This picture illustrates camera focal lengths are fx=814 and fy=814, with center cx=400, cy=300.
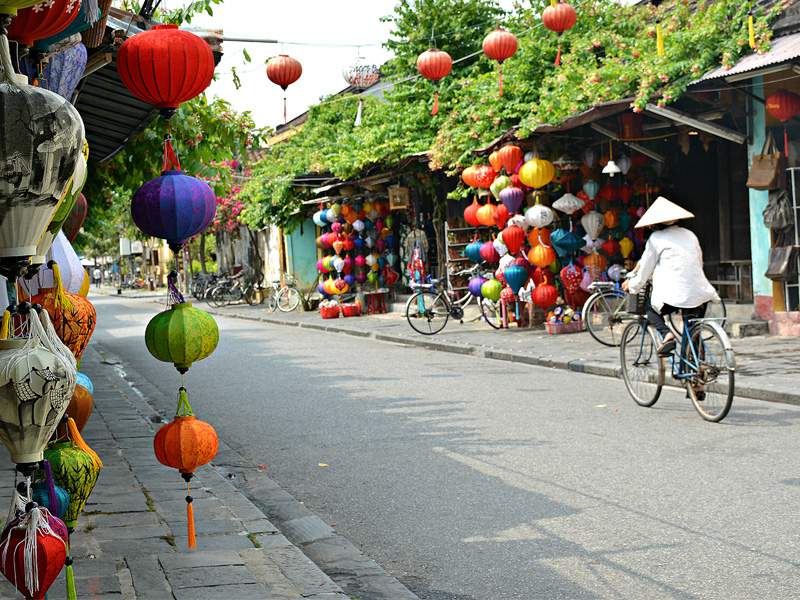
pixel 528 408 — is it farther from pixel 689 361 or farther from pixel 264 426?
pixel 264 426

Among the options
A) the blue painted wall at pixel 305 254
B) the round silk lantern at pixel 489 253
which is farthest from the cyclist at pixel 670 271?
the blue painted wall at pixel 305 254

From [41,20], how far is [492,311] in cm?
1556

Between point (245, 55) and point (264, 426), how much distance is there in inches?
142

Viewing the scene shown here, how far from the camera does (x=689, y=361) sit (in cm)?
761

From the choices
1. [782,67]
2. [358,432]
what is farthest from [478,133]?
[358,432]

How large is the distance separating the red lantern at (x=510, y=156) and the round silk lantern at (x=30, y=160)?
13328 mm

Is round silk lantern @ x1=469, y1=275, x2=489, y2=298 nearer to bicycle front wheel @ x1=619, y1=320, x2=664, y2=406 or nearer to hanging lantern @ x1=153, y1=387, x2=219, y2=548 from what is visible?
bicycle front wheel @ x1=619, y1=320, x2=664, y2=406

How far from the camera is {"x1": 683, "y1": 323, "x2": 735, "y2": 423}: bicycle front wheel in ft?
23.6

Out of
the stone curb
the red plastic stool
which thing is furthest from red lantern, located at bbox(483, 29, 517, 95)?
the red plastic stool

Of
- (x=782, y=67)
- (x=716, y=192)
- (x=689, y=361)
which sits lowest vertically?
(x=689, y=361)

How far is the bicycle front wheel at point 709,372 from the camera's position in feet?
23.6

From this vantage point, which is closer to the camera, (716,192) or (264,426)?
(264,426)

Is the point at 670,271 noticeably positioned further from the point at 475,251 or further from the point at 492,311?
the point at 492,311

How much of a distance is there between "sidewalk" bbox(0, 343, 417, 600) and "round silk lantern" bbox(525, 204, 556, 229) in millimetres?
9485
